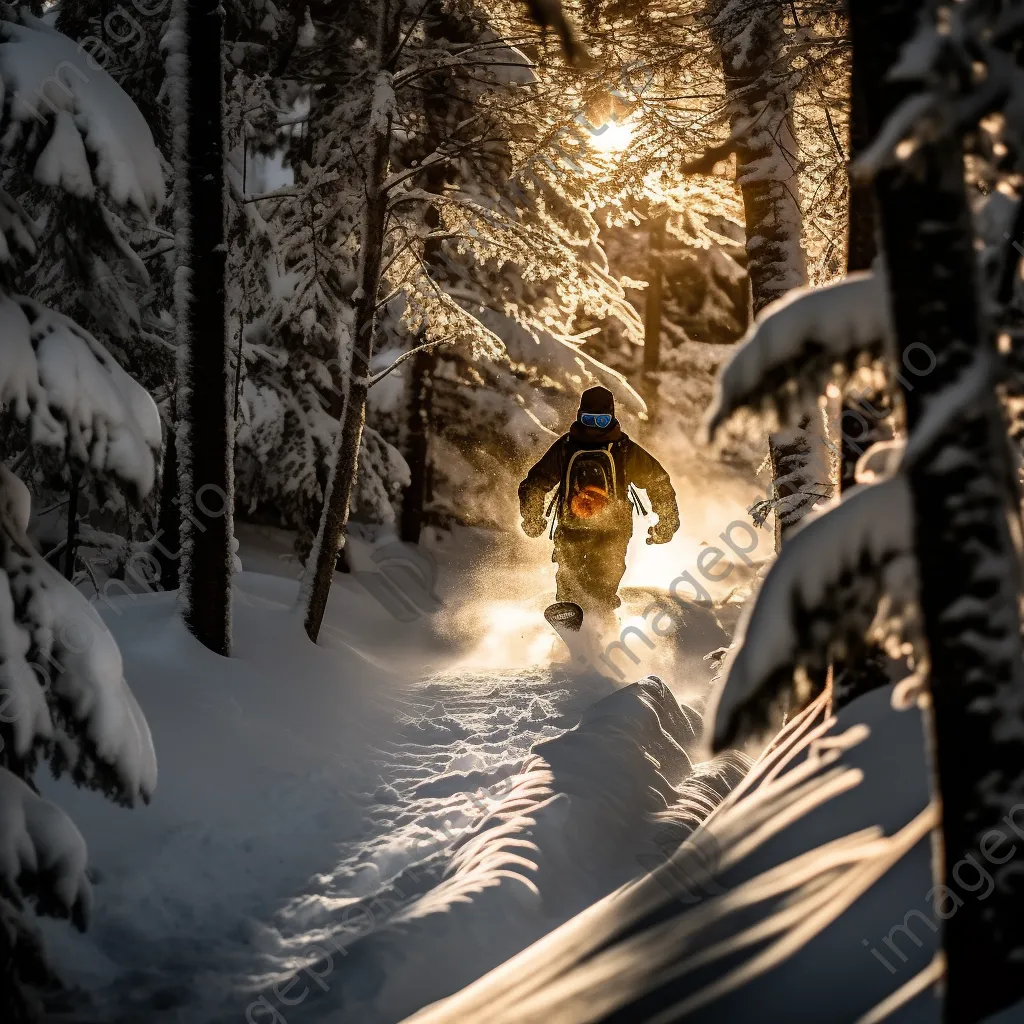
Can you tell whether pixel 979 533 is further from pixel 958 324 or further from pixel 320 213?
pixel 320 213

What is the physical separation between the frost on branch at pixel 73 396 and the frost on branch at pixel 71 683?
72 cm

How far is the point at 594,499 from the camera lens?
9875 mm

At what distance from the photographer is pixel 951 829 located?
2.02 meters

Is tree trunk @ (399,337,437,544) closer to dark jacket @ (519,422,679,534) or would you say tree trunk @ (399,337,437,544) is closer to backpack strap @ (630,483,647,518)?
dark jacket @ (519,422,679,534)

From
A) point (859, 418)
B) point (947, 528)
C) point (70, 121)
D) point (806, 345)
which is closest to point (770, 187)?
point (859, 418)

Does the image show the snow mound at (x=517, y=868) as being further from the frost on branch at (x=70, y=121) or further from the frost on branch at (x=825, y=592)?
the frost on branch at (x=70, y=121)

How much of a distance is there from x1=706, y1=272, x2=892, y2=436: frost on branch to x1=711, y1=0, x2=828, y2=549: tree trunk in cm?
596

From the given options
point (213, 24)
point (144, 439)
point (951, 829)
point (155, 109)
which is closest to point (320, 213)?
point (155, 109)

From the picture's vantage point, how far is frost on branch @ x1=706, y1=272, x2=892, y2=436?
212cm

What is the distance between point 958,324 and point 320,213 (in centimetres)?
1014

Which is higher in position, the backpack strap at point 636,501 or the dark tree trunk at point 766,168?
the dark tree trunk at point 766,168

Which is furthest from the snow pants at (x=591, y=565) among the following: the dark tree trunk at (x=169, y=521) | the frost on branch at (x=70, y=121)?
the frost on branch at (x=70, y=121)

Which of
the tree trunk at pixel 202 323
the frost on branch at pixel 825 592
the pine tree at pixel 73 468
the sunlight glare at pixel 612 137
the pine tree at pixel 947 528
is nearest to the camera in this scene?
the pine tree at pixel 947 528

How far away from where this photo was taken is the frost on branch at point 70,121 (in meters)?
4.84
